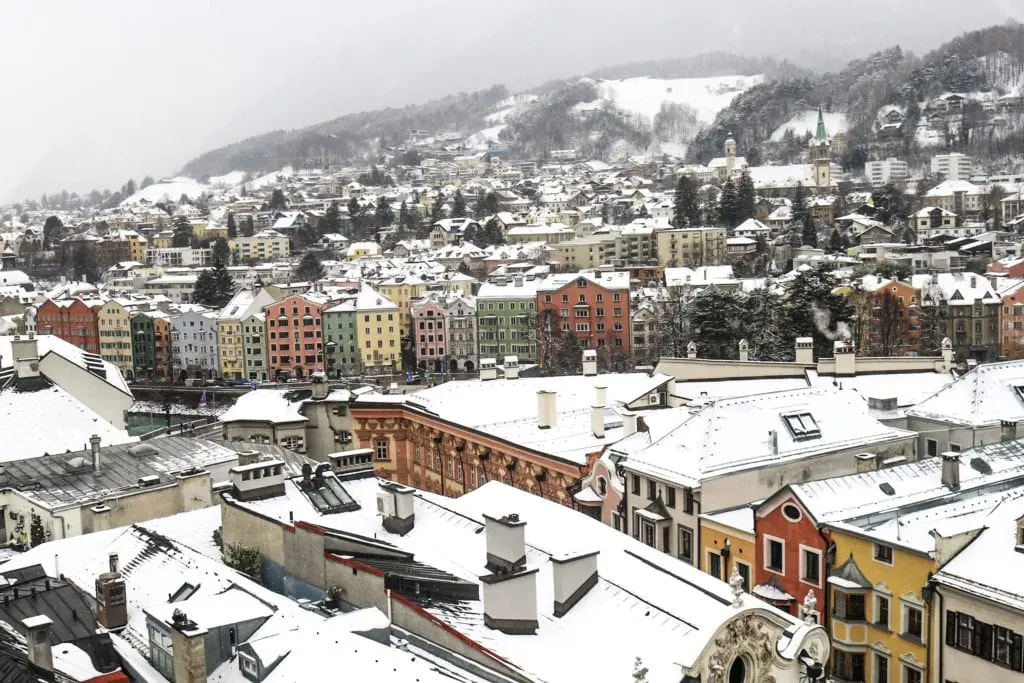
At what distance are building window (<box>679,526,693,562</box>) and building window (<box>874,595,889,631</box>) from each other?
3.78 metres

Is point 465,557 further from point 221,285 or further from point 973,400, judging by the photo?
point 221,285

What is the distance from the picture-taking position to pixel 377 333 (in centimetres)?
7675

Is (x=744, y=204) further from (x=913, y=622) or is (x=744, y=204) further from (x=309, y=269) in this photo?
(x=913, y=622)

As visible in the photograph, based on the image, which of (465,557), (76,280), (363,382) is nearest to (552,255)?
(363,382)

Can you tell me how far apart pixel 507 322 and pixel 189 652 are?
6609cm

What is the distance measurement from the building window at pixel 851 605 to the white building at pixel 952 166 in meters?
130

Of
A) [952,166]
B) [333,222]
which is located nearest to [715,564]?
[333,222]

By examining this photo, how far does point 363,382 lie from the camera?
71250 millimetres

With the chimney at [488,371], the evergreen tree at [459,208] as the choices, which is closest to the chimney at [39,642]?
the chimney at [488,371]

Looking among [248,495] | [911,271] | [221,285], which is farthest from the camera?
[221,285]

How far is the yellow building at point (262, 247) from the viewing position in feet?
404

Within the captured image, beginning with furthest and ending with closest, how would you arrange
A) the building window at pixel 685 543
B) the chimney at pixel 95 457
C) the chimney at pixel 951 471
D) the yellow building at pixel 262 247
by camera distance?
the yellow building at pixel 262 247 < the chimney at pixel 95 457 < the building window at pixel 685 543 < the chimney at pixel 951 471

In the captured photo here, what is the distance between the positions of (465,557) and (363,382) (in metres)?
57.2

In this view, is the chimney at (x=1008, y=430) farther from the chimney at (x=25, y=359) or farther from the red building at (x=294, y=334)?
the red building at (x=294, y=334)
